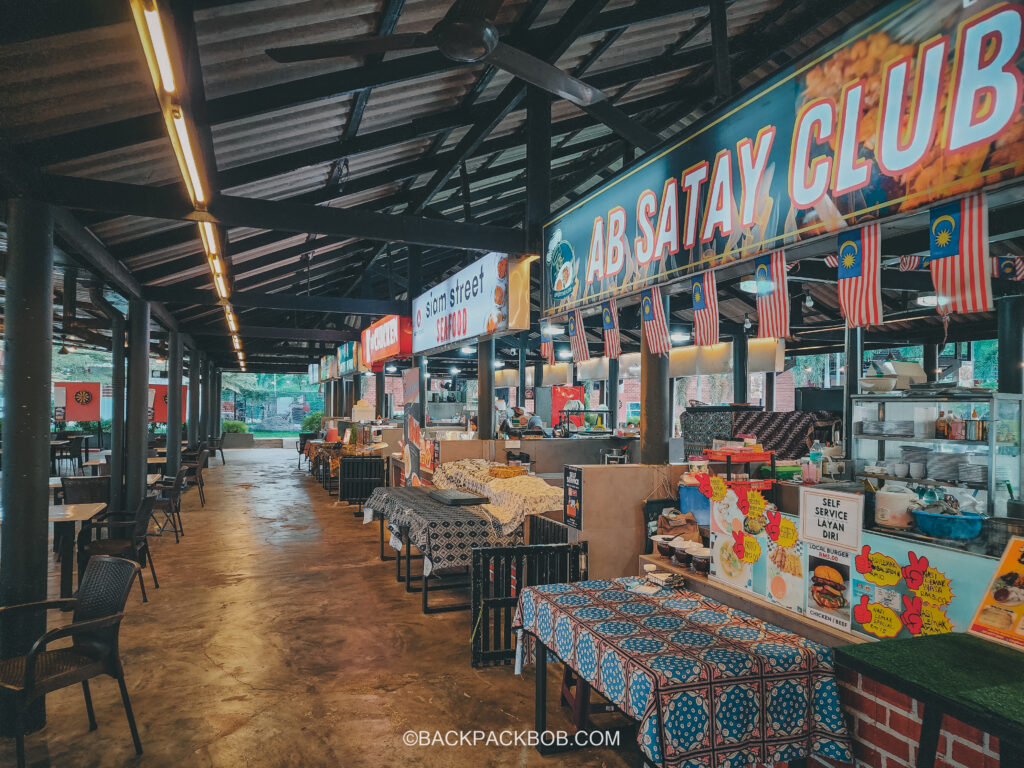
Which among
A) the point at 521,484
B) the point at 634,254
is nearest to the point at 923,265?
the point at 634,254

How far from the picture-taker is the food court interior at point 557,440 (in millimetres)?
2471

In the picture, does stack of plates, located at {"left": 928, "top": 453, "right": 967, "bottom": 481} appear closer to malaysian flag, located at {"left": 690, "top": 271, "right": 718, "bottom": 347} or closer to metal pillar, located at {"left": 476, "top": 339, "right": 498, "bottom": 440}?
malaysian flag, located at {"left": 690, "top": 271, "right": 718, "bottom": 347}

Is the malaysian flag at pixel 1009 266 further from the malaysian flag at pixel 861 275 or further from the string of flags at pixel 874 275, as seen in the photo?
the malaysian flag at pixel 861 275

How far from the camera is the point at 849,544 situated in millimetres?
2842

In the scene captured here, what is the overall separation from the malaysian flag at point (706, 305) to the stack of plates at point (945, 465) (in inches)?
205

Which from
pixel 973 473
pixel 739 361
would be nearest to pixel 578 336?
pixel 973 473

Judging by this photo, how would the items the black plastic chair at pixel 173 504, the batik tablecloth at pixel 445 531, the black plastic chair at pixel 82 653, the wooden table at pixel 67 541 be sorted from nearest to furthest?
the black plastic chair at pixel 82 653, the batik tablecloth at pixel 445 531, the wooden table at pixel 67 541, the black plastic chair at pixel 173 504

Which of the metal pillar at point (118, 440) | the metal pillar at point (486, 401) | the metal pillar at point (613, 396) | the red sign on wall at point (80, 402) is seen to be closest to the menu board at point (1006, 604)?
the metal pillar at point (486, 401)

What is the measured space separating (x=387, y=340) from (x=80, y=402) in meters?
10.1

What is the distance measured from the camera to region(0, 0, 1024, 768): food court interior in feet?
8.11

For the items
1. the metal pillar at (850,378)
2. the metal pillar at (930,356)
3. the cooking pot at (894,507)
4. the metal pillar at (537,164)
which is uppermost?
the metal pillar at (537,164)

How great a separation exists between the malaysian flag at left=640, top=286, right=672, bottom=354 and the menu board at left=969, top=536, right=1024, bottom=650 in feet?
9.53

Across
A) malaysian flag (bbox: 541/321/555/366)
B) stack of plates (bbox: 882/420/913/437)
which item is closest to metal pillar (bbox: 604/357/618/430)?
A: stack of plates (bbox: 882/420/913/437)

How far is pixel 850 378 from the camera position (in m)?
9.32
